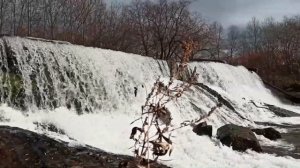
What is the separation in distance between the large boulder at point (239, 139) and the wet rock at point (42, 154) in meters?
3.95

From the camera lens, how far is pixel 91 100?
1372 centimetres

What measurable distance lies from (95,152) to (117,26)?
88.5ft

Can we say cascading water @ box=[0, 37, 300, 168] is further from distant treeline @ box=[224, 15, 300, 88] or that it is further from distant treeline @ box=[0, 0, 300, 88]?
distant treeline @ box=[224, 15, 300, 88]

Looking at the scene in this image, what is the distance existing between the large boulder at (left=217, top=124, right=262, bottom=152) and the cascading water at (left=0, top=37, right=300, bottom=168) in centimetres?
27

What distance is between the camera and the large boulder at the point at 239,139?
38.1 ft

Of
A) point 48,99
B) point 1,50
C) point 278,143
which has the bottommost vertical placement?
point 278,143

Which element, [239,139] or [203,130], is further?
[203,130]

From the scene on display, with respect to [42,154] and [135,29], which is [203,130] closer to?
[42,154]

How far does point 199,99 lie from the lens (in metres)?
17.9

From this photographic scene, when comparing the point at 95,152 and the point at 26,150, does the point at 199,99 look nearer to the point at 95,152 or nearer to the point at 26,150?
the point at 95,152

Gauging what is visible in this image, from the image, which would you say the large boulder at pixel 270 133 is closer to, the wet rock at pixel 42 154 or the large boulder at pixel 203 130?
the large boulder at pixel 203 130

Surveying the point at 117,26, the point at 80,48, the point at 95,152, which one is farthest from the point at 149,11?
the point at 95,152

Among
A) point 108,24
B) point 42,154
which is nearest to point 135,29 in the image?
point 108,24

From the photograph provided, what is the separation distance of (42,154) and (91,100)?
19.6ft
